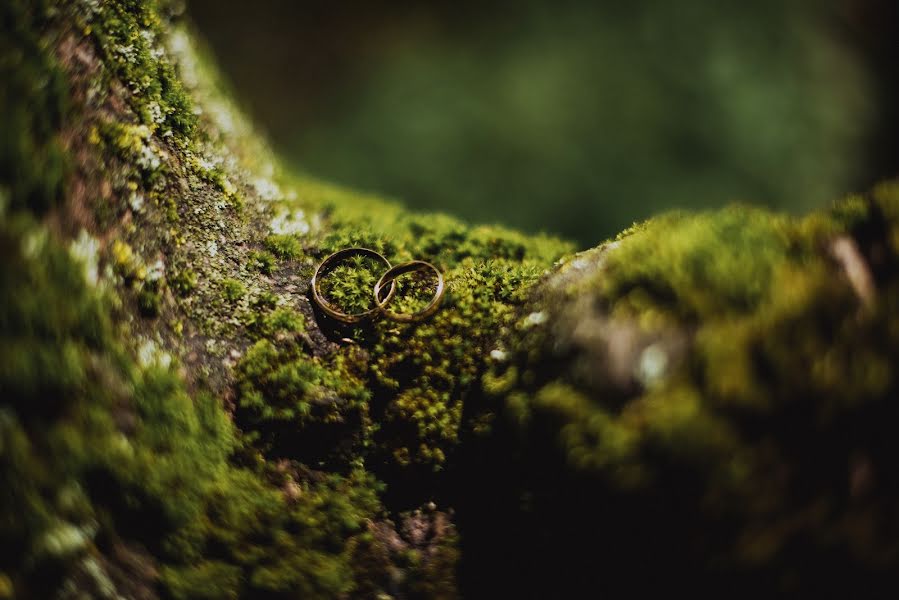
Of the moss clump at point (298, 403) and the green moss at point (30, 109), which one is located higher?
the green moss at point (30, 109)

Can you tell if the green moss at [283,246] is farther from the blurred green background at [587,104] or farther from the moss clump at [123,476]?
the blurred green background at [587,104]

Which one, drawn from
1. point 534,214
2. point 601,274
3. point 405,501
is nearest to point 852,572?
point 601,274

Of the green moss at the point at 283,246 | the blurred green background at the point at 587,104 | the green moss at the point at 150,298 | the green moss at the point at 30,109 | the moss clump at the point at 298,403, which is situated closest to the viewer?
the green moss at the point at 30,109

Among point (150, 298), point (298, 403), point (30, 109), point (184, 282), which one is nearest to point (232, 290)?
point (184, 282)

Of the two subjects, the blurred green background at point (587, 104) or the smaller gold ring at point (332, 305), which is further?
the blurred green background at point (587, 104)

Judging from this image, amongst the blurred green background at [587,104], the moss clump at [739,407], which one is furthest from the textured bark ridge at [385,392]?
the blurred green background at [587,104]

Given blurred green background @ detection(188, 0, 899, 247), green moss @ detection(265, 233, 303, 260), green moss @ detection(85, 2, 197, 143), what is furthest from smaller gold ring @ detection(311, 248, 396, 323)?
blurred green background @ detection(188, 0, 899, 247)

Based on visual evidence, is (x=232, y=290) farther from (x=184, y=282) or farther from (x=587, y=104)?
(x=587, y=104)
